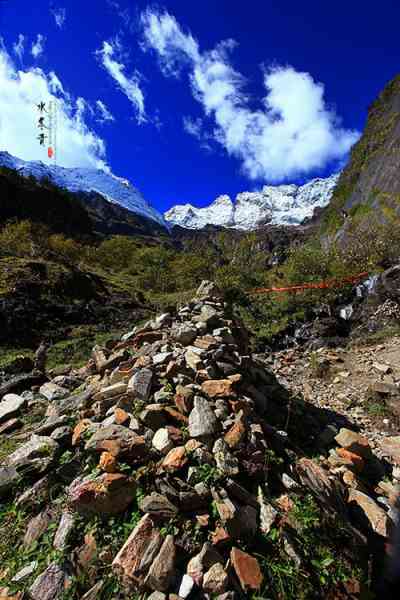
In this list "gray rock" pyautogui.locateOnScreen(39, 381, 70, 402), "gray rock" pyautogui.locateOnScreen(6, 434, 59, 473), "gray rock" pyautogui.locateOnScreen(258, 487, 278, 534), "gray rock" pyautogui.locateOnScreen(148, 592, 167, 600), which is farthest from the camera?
"gray rock" pyautogui.locateOnScreen(39, 381, 70, 402)

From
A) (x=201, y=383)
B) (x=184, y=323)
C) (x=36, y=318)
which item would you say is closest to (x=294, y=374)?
(x=184, y=323)

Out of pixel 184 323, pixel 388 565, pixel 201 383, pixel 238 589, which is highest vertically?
pixel 184 323

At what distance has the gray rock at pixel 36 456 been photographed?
332 centimetres

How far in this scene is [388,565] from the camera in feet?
11.0

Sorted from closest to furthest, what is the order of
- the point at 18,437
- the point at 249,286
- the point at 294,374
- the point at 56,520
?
1. the point at 56,520
2. the point at 18,437
3. the point at 294,374
4. the point at 249,286

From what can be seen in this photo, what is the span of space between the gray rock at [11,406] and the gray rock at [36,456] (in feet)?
6.04

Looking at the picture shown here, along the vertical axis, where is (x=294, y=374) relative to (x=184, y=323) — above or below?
below

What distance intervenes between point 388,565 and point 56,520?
3719 mm

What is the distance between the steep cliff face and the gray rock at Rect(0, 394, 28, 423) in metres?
37.5

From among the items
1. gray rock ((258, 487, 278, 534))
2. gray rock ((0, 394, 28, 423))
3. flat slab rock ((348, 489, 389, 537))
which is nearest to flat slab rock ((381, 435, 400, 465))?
flat slab rock ((348, 489, 389, 537))

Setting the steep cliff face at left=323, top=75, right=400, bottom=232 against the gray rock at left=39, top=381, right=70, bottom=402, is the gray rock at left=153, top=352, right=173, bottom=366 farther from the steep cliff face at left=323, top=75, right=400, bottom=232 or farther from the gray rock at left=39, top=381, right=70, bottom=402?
the steep cliff face at left=323, top=75, right=400, bottom=232

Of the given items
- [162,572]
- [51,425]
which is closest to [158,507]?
[162,572]

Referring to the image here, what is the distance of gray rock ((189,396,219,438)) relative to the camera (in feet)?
11.7

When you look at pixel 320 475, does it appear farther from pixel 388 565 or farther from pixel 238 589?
pixel 238 589
